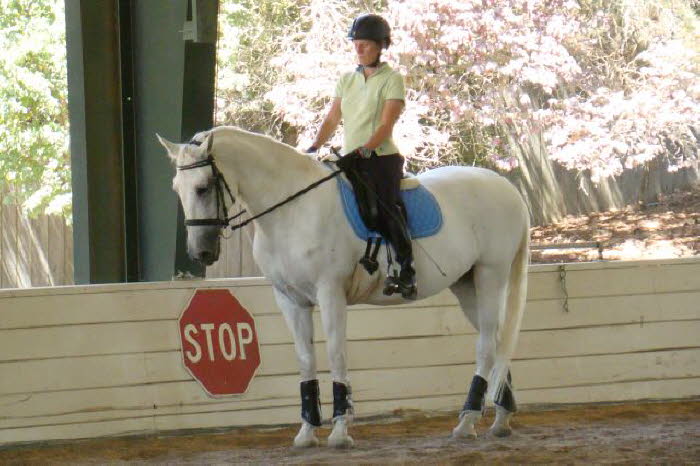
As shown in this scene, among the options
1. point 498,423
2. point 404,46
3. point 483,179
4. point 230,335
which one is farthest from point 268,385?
point 404,46

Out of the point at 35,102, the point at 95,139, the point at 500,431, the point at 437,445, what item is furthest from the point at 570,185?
the point at 35,102

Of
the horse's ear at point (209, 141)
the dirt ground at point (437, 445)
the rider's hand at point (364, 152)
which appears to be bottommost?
the dirt ground at point (437, 445)

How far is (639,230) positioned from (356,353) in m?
4.16

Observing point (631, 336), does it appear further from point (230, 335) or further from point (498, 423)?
point (230, 335)

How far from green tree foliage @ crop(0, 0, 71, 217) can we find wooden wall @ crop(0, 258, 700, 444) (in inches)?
160

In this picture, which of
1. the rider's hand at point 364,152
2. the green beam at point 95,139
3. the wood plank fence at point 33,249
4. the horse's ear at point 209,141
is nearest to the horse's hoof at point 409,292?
the rider's hand at point 364,152

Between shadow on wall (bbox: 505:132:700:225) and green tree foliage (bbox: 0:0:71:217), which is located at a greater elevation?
green tree foliage (bbox: 0:0:71:217)

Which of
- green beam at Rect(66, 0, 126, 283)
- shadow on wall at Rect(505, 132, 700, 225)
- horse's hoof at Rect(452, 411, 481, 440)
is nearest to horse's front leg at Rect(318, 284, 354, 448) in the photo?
horse's hoof at Rect(452, 411, 481, 440)

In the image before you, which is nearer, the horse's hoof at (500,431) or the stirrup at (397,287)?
the stirrup at (397,287)

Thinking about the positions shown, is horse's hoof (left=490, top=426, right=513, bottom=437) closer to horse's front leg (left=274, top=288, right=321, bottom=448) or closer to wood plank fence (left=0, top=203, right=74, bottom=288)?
horse's front leg (left=274, top=288, right=321, bottom=448)

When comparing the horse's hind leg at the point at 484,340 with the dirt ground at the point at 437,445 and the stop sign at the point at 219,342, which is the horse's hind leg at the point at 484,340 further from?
the stop sign at the point at 219,342

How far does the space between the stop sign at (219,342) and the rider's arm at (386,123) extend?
1409mm

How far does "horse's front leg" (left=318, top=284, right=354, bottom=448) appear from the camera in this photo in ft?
14.4

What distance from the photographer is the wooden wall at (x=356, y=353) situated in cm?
502
